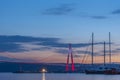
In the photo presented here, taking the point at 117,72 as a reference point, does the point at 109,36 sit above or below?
above

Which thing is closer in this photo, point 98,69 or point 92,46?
point 92,46

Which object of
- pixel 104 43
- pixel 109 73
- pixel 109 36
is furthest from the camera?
pixel 109 73

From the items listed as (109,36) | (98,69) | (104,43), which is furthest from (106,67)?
(109,36)

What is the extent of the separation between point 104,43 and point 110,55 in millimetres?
9560

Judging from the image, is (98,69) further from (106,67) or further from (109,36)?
(109,36)

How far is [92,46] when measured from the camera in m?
158

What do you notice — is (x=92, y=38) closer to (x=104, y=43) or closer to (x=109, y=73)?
(x=104, y=43)

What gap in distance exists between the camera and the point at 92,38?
158375mm

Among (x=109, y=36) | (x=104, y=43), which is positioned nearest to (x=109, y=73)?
(x=104, y=43)

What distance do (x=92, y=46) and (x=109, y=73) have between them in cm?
3210

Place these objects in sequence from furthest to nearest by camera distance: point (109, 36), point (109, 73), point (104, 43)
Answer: point (109, 73)
point (104, 43)
point (109, 36)

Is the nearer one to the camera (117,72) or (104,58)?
(104,58)

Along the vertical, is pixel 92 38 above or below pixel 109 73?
above

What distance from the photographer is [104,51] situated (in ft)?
528
